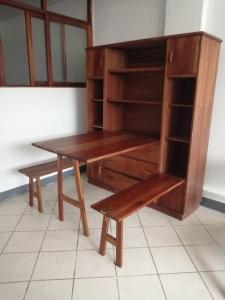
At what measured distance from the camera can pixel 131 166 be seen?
9.56 feet

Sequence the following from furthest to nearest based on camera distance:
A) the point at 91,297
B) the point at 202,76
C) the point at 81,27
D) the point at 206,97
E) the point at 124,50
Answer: the point at 81,27 → the point at 124,50 → the point at 206,97 → the point at 202,76 → the point at 91,297

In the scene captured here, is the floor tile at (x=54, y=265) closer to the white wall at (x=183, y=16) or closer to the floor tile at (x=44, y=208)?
the floor tile at (x=44, y=208)

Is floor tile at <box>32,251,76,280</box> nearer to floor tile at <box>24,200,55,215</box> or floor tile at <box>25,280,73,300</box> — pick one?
floor tile at <box>25,280,73,300</box>

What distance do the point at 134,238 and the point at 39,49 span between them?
2752 millimetres

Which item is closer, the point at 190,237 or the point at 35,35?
the point at 190,237

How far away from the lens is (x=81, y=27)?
354 centimetres

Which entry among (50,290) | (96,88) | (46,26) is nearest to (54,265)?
(50,290)

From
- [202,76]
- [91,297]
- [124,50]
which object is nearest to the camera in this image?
[91,297]

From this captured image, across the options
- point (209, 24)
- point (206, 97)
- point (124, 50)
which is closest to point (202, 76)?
point (206, 97)

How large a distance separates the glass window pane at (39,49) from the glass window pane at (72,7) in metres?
0.68

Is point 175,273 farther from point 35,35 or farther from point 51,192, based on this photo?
point 35,35

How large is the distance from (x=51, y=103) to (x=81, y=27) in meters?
1.26

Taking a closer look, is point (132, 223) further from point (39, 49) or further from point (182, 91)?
point (39, 49)

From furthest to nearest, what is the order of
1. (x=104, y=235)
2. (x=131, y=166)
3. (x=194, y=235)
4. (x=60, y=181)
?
(x=131, y=166) < (x=60, y=181) < (x=194, y=235) < (x=104, y=235)
